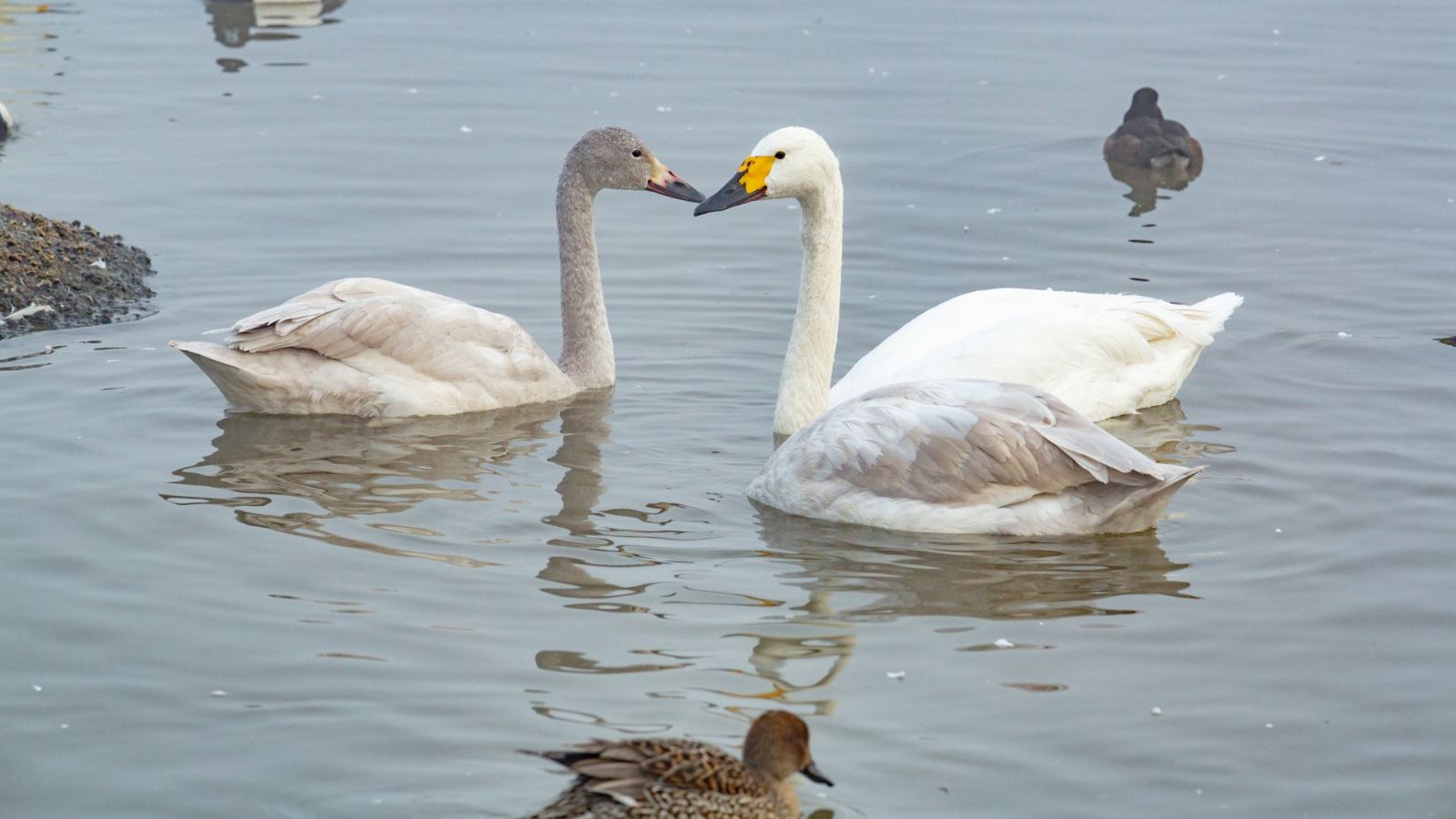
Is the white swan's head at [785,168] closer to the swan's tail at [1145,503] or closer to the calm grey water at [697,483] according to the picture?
the calm grey water at [697,483]

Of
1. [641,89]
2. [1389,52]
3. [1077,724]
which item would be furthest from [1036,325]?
[1389,52]

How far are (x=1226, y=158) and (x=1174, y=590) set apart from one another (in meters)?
9.03

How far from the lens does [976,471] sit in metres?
7.54

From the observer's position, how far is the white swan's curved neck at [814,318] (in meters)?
9.12

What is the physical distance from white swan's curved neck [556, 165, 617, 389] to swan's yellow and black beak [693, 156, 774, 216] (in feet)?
4.11

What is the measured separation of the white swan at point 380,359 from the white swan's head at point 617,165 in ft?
3.58

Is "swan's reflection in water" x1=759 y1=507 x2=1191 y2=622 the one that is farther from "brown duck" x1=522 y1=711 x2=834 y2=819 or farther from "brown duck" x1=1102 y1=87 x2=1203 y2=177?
"brown duck" x1=1102 y1=87 x2=1203 y2=177

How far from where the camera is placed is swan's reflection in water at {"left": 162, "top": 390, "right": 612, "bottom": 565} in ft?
25.6

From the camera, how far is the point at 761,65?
57.1ft

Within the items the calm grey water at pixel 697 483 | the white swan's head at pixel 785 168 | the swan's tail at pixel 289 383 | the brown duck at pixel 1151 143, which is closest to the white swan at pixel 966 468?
the calm grey water at pixel 697 483

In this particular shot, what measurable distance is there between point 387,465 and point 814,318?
7.26 feet

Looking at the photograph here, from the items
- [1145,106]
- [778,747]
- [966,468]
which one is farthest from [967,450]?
[1145,106]

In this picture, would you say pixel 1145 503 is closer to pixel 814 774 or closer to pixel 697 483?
pixel 697 483

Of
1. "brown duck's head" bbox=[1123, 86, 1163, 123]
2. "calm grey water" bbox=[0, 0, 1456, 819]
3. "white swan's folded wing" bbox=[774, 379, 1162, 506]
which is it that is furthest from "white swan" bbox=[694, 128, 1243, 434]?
"brown duck's head" bbox=[1123, 86, 1163, 123]
